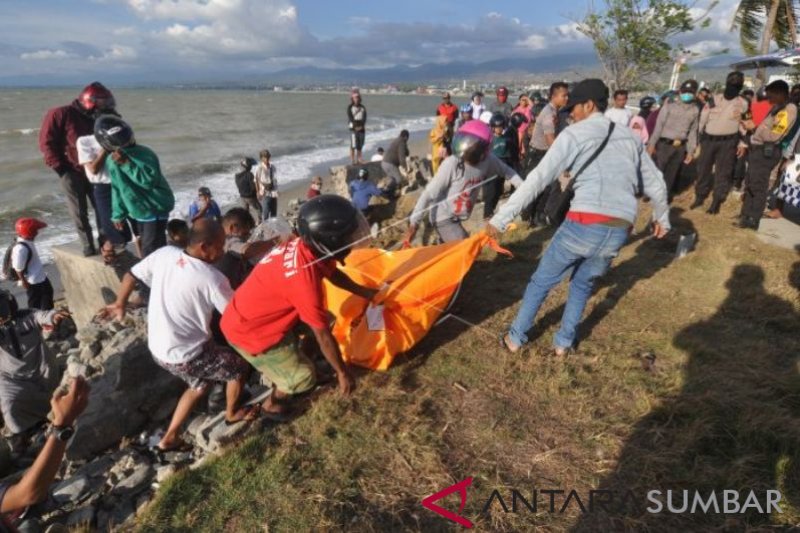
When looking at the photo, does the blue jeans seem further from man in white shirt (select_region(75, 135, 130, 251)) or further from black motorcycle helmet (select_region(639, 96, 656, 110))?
black motorcycle helmet (select_region(639, 96, 656, 110))

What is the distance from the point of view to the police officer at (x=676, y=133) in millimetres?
6715

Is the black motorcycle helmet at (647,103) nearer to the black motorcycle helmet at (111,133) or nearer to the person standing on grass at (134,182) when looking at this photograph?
the person standing on grass at (134,182)

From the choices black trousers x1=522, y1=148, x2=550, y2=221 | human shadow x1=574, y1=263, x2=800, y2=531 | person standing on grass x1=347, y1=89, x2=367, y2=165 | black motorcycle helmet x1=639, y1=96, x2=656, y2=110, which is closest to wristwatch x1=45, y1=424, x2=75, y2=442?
human shadow x1=574, y1=263, x2=800, y2=531

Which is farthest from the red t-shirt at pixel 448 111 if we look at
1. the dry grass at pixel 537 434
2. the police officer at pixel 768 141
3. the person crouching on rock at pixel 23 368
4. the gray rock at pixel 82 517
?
the gray rock at pixel 82 517

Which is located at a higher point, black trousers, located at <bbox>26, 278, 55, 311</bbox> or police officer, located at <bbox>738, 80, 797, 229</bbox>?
police officer, located at <bbox>738, 80, 797, 229</bbox>

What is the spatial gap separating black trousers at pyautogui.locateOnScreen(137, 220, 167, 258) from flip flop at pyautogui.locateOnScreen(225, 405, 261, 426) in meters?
2.47

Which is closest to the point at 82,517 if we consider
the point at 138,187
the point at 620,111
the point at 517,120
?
the point at 138,187

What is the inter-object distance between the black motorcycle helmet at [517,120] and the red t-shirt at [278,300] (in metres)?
5.92

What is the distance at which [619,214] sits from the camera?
307cm

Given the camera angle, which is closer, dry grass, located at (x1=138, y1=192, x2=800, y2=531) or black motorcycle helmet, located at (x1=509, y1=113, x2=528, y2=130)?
dry grass, located at (x1=138, y1=192, x2=800, y2=531)

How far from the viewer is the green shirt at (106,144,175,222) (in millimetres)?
4410

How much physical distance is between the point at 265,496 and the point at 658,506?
2281 millimetres

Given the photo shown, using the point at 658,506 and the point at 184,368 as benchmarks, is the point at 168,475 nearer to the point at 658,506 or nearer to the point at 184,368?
the point at 184,368

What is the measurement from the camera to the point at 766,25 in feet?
45.5
